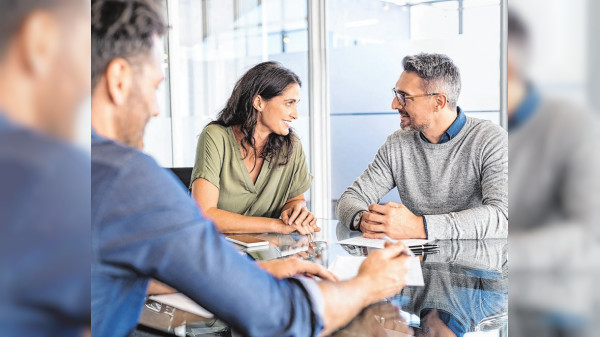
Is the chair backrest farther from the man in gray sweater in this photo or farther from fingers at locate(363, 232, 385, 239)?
fingers at locate(363, 232, 385, 239)

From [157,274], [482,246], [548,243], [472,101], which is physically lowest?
[482,246]

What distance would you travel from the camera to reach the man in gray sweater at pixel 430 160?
1.92 m

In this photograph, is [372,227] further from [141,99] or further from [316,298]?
[141,99]

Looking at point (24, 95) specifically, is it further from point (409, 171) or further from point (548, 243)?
point (409, 171)

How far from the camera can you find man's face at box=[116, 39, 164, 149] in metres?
0.53

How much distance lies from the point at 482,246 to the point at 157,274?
3.84ft

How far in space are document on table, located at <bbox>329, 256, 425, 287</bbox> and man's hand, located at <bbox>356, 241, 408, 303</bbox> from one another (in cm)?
15

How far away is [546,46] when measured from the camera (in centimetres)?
26

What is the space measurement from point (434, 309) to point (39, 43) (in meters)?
0.78

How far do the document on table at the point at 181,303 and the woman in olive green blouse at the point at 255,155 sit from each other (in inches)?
35.4

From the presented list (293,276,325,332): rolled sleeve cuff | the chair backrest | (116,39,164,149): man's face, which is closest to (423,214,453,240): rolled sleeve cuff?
(293,276,325,332): rolled sleeve cuff

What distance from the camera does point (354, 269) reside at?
125 cm

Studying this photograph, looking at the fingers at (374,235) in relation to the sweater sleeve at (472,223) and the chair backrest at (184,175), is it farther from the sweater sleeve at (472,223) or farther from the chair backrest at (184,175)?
the chair backrest at (184,175)

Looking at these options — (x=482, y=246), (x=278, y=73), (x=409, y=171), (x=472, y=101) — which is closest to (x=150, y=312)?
(x=482, y=246)
